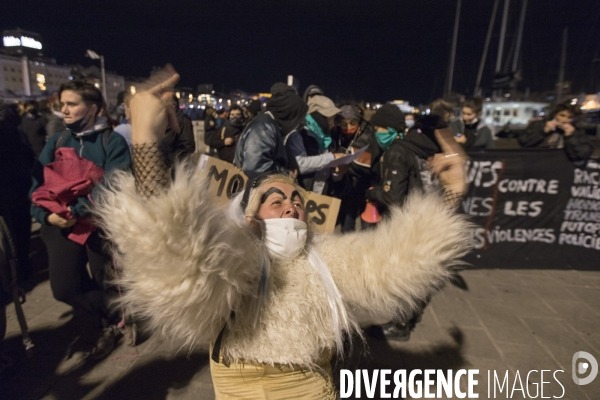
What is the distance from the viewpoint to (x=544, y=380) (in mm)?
2752

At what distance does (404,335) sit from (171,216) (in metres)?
2.83

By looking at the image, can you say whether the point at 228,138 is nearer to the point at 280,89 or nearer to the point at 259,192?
the point at 280,89

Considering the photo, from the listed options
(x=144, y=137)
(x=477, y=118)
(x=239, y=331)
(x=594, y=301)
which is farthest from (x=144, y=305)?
(x=477, y=118)

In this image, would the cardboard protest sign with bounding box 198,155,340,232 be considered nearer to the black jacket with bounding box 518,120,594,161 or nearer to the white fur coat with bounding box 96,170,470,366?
the white fur coat with bounding box 96,170,470,366

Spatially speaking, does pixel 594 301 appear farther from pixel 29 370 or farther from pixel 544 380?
pixel 29 370

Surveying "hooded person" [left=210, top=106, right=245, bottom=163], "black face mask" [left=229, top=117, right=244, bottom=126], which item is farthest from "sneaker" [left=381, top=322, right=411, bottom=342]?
"black face mask" [left=229, top=117, right=244, bottom=126]

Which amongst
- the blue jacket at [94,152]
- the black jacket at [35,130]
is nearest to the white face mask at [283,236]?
the blue jacket at [94,152]

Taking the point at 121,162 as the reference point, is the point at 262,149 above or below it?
above

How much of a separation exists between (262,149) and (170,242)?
1.71 meters

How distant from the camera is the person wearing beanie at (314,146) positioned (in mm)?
3105

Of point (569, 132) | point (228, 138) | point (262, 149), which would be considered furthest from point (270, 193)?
point (228, 138)

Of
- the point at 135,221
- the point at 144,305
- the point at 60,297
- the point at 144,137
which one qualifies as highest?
the point at 144,137

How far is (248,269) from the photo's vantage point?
48.5 inches

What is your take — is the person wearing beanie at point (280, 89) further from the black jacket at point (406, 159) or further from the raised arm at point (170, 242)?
the raised arm at point (170, 242)
